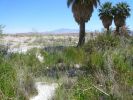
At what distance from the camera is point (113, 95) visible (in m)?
10.1

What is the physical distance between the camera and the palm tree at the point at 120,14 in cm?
5375

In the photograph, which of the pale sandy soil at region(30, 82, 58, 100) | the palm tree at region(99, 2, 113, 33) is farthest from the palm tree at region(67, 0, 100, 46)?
the pale sandy soil at region(30, 82, 58, 100)

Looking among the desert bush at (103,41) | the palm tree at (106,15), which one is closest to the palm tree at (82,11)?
the palm tree at (106,15)

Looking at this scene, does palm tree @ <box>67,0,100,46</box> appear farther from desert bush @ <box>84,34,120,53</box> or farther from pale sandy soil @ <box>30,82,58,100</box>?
pale sandy soil @ <box>30,82,58,100</box>

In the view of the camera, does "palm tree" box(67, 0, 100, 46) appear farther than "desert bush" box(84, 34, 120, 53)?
Yes

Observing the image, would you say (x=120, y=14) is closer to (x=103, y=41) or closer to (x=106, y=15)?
(x=106, y=15)

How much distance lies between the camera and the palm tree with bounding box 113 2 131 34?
176 ft

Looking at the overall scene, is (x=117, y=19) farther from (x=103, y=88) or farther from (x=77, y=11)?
(x=103, y=88)

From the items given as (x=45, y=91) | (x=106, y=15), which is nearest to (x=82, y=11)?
(x=106, y=15)

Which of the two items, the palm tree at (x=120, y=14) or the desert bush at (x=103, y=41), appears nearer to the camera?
the desert bush at (x=103, y=41)

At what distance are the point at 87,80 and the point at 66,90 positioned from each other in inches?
33.1

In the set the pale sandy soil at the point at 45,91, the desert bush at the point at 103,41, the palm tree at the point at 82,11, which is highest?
the palm tree at the point at 82,11

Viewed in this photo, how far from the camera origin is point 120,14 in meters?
54.5

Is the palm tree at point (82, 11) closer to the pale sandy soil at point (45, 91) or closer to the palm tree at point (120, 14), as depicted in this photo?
the palm tree at point (120, 14)
